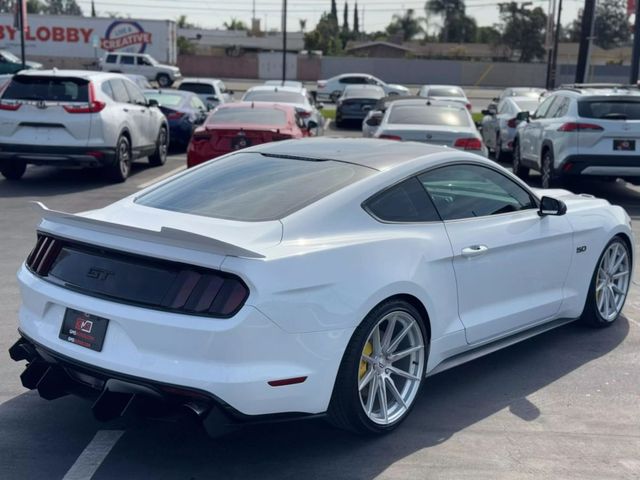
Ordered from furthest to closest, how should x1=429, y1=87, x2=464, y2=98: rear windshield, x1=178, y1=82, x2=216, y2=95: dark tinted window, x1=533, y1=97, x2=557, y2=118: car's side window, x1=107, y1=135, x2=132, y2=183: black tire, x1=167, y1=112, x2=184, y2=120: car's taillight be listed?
x1=429, y1=87, x2=464, y2=98: rear windshield, x1=178, y1=82, x2=216, y2=95: dark tinted window, x1=167, y1=112, x2=184, y2=120: car's taillight, x1=533, y1=97, x2=557, y2=118: car's side window, x1=107, y1=135, x2=132, y2=183: black tire

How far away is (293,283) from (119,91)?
1155 centimetres

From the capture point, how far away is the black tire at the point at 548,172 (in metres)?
14.1

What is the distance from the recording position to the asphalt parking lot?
4441 mm

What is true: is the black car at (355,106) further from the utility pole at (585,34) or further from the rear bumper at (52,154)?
the rear bumper at (52,154)

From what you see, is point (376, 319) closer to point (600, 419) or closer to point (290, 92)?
point (600, 419)

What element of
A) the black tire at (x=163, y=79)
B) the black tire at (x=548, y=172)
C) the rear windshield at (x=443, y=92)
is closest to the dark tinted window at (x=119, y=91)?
the black tire at (x=548, y=172)

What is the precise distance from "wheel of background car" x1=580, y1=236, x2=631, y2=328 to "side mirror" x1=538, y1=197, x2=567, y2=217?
2.77 feet

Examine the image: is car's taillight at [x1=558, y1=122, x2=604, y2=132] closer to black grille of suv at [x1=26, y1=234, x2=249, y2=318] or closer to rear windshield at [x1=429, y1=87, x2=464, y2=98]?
black grille of suv at [x1=26, y1=234, x2=249, y2=318]

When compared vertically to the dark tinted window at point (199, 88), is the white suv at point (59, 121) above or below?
above

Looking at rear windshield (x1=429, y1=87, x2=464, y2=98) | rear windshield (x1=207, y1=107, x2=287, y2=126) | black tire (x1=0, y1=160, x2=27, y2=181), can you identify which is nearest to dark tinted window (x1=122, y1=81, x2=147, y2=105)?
rear windshield (x1=207, y1=107, x2=287, y2=126)

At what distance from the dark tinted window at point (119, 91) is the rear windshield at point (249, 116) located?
5.46ft

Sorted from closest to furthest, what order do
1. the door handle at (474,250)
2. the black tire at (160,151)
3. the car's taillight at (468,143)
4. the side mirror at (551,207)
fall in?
the door handle at (474,250)
the side mirror at (551,207)
the car's taillight at (468,143)
the black tire at (160,151)

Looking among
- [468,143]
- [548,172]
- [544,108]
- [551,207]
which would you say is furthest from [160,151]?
[551,207]

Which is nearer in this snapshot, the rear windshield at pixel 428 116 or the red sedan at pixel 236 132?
the red sedan at pixel 236 132
